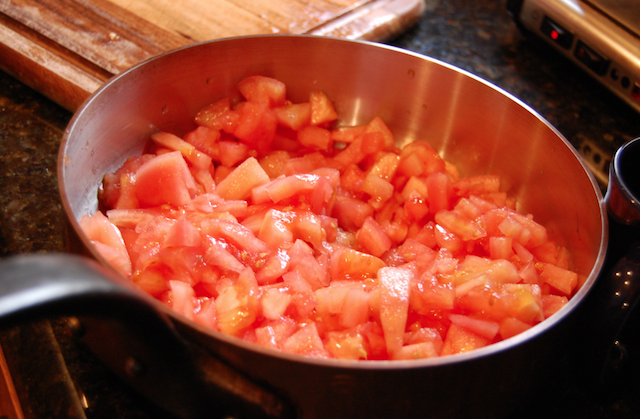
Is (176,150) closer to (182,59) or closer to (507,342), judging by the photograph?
(182,59)

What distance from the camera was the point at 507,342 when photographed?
2.15 ft

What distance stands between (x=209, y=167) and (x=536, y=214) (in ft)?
2.50

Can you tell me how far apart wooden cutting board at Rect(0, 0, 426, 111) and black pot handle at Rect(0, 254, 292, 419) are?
82 cm

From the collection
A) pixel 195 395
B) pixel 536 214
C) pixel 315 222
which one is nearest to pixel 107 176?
pixel 315 222

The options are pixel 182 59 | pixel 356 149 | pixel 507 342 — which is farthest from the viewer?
pixel 356 149

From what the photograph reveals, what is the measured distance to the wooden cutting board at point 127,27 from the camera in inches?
53.0

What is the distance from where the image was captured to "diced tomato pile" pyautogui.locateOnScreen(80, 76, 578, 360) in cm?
85

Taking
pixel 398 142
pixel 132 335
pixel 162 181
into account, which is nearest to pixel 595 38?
pixel 398 142

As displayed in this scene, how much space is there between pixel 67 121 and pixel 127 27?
0.32 m

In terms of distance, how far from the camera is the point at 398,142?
139 cm

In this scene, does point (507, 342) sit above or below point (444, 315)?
above

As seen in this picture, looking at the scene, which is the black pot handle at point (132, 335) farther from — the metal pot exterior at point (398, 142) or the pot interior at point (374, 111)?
the pot interior at point (374, 111)

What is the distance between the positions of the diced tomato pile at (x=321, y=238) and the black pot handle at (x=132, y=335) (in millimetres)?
125

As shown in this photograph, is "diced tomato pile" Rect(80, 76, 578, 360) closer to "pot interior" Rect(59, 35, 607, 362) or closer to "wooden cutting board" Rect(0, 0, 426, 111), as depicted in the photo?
"pot interior" Rect(59, 35, 607, 362)
